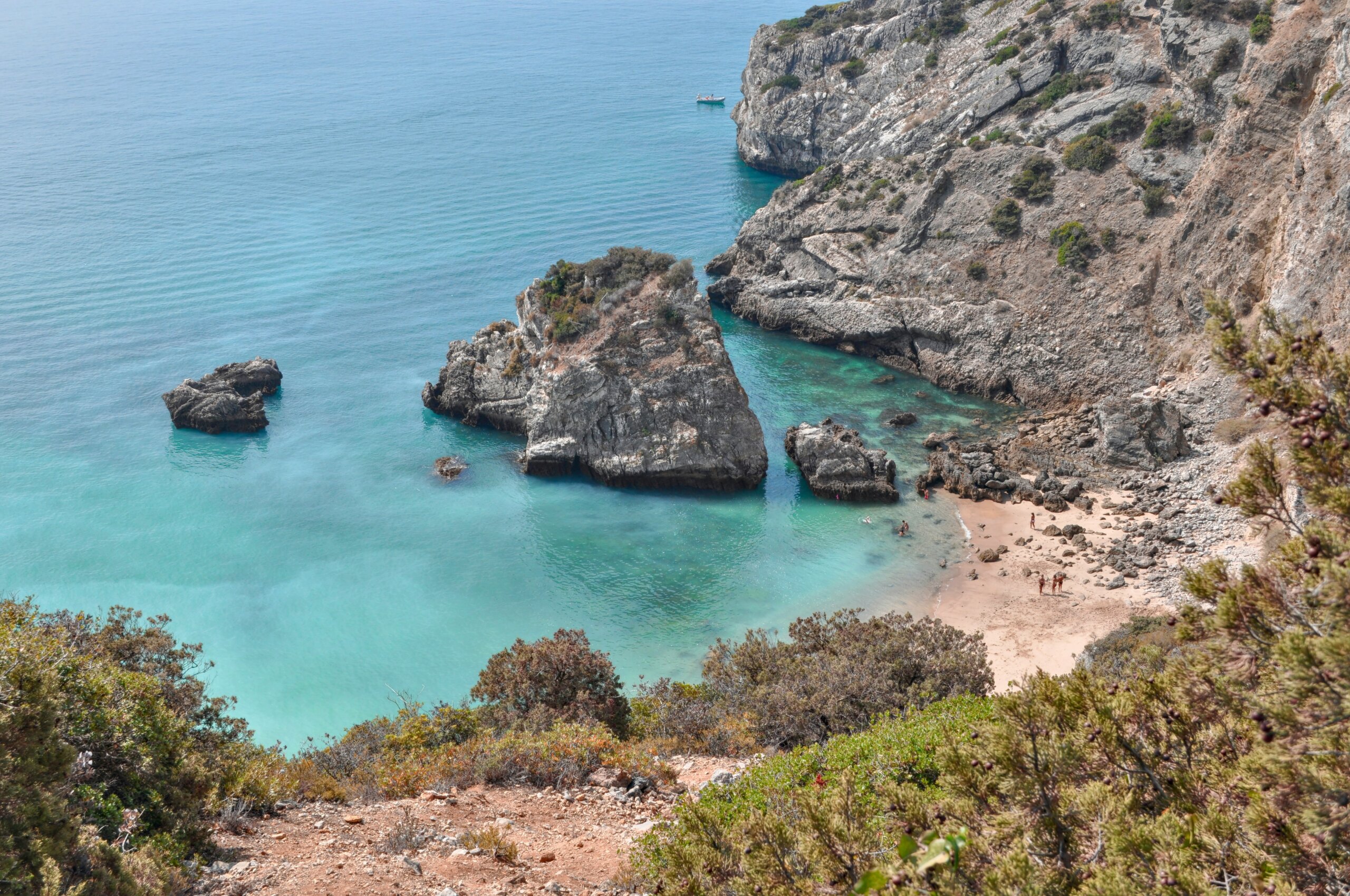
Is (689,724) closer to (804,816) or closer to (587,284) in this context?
(804,816)

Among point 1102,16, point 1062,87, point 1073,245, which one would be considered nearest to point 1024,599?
point 1073,245

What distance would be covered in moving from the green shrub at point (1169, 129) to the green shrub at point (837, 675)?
138 ft

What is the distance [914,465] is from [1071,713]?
38.9m

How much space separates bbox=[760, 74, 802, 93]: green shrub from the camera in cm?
9419

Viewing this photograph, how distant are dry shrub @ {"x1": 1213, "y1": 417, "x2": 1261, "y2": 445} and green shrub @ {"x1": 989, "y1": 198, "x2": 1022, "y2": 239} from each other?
61.1 feet

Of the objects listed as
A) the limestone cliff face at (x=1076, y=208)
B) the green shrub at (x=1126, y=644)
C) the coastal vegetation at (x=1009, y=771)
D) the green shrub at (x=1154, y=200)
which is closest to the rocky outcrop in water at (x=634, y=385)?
the limestone cliff face at (x=1076, y=208)

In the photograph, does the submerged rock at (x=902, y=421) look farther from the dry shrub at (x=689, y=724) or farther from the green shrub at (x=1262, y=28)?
the green shrub at (x=1262, y=28)

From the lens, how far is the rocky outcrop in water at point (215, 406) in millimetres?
53969

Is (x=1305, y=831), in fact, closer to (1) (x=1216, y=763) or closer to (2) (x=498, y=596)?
(1) (x=1216, y=763)

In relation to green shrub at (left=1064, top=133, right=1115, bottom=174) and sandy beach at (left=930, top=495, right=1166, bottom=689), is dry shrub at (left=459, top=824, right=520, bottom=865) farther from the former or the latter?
green shrub at (left=1064, top=133, right=1115, bottom=174)

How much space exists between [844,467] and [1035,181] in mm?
26946

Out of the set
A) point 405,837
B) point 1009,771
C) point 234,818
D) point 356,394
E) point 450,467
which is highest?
point 1009,771

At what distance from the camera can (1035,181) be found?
5884cm

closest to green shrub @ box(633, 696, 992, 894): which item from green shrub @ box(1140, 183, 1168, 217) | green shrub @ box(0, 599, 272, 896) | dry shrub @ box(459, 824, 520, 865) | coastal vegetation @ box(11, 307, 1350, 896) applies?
coastal vegetation @ box(11, 307, 1350, 896)
